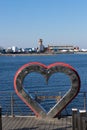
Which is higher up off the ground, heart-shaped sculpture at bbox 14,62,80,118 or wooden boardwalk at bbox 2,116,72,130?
heart-shaped sculpture at bbox 14,62,80,118

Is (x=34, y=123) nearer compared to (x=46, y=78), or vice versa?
(x=34, y=123)

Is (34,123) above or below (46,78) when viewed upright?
below

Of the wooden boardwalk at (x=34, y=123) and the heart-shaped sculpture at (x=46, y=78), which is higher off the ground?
the heart-shaped sculpture at (x=46, y=78)

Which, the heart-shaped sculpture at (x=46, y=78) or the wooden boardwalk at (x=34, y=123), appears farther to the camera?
the heart-shaped sculpture at (x=46, y=78)

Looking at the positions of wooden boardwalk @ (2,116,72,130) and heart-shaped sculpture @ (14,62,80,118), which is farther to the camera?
heart-shaped sculpture @ (14,62,80,118)

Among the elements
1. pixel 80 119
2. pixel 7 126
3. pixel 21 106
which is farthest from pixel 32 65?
pixel 21 106
